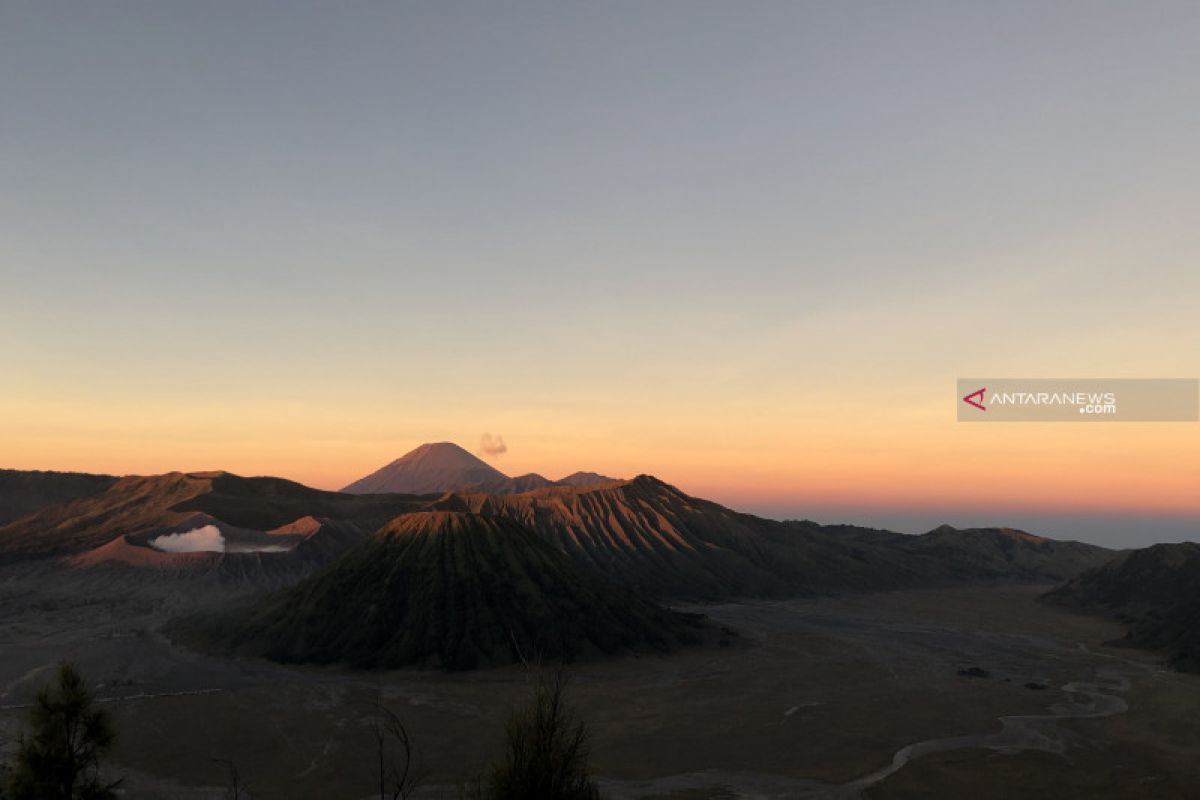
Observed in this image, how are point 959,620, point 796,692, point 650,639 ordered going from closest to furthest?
point 796,692, point 650,639, point 959,620

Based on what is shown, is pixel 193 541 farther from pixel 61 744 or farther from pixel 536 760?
pixel 536 760

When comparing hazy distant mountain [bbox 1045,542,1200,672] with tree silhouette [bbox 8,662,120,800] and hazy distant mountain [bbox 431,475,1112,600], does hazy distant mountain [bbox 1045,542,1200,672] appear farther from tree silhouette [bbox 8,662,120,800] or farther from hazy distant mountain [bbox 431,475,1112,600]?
tree silhouette [bbox 8,662,120,800]

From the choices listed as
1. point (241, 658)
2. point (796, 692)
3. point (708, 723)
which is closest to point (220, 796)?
point (708, 723)

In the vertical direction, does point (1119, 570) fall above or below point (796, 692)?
above

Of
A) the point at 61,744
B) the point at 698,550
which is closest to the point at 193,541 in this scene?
the point at 698,550

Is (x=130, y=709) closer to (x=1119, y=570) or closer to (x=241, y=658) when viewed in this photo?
(x=241, y=658)

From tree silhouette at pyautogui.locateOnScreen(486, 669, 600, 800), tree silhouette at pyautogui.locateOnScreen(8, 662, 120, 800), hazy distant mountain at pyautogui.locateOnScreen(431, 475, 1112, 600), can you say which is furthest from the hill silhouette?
tree silhouette at pyautogui.locateOnScreen(486, 669, 600, 800)

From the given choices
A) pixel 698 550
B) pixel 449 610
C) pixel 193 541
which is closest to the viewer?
pixel 449 610
